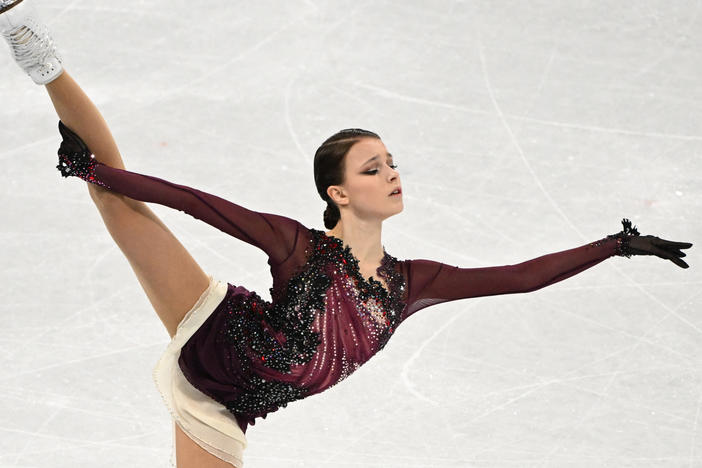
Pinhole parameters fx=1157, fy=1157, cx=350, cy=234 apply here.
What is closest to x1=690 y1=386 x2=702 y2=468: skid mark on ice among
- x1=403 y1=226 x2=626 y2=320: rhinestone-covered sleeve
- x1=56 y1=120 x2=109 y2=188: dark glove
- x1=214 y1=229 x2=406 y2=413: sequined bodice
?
x1=403 y1=226 x2=626 y2=320: rhinestone-covered sleeve

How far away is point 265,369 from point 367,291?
0.38m

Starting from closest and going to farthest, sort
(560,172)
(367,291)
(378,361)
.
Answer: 1. (367,291)
2. (378,361)
3. (560,172)

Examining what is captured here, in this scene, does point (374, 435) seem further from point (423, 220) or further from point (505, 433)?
point (423, 220)

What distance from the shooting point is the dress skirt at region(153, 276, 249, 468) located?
11.5 feet

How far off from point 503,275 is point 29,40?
154 centimetres

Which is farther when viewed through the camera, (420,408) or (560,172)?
(560,172)

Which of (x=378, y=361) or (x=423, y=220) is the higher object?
(x=423, y=220)

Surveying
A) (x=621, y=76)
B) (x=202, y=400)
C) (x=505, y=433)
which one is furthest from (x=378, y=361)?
(x=621, y=76)

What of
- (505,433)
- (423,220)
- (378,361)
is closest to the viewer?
(505,433)

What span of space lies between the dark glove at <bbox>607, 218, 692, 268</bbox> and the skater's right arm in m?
1.01

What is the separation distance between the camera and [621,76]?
6426 mm


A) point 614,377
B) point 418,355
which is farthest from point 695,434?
point 418,355

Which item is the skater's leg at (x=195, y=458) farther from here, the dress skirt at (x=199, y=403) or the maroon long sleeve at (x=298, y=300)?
the maroon long sleeve at (x=298, y=300)

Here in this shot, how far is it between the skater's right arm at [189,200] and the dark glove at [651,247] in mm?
1012
